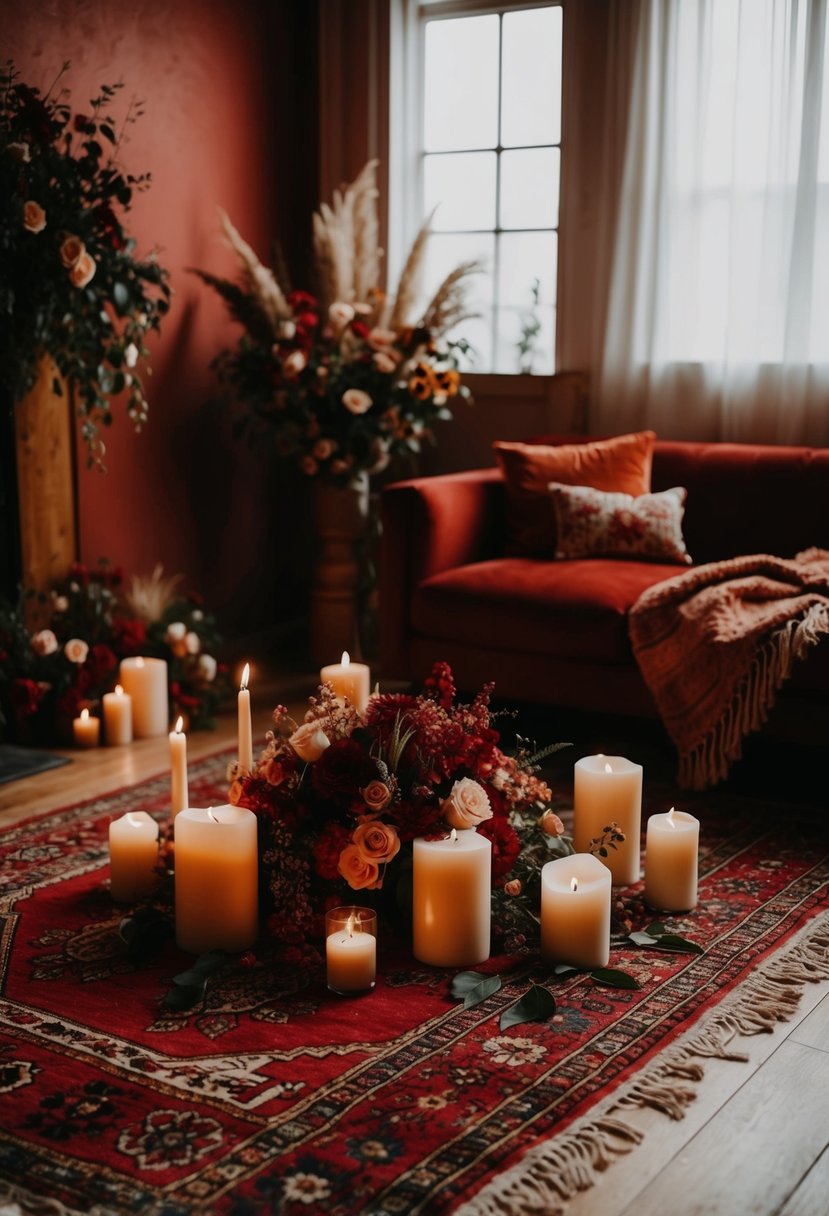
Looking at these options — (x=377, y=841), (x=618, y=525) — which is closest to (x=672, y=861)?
(x=377, y=841)

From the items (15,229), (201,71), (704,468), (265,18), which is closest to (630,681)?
(704,468)

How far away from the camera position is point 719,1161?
164cm

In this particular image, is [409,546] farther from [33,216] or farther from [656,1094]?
[656,1094]

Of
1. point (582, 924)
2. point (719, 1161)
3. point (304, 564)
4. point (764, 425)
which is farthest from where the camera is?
point (304, 564)

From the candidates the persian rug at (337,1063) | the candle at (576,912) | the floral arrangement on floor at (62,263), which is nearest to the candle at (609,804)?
the persian rug at (337,1063)

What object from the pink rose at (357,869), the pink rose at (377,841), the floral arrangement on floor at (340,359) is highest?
the floral arrangement on floor at (340,359)

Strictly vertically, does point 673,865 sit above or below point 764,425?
below

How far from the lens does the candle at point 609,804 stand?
2.47 m

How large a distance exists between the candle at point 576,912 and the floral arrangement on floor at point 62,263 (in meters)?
1.93

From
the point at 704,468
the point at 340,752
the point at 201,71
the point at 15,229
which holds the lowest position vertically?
the point at 340,752

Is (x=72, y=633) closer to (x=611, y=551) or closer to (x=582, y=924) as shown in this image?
(x=611, y=551)

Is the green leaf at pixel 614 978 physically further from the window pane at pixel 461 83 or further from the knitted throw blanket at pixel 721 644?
the window pane at pixel 461 83

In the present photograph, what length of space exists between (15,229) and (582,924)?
7.03ft

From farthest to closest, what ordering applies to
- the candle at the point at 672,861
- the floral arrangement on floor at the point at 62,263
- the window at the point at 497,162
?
the window at the point at 497,162 → the floral arrangement on floor at the point at 62,263 → the candle at the point at 672,861
